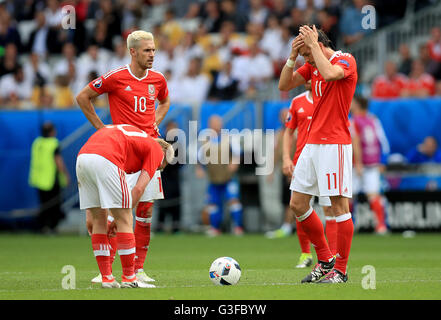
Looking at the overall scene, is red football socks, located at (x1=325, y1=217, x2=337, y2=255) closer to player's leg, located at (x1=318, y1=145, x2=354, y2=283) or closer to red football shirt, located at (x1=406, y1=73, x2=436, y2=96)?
player's leg, located at (x1=318, y1=145, x2=354, y2=283)

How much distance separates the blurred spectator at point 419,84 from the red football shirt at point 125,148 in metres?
13.0

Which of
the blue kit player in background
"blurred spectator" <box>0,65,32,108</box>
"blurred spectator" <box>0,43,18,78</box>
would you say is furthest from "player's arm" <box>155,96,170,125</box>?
"blurred spectator" <box>0,43,18,78</box>

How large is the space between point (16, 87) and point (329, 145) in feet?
55.2

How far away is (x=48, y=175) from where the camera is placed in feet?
64.7

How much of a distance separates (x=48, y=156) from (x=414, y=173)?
828 cm

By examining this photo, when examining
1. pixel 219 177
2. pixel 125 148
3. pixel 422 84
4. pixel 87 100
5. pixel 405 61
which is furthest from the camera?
pixel 405 61

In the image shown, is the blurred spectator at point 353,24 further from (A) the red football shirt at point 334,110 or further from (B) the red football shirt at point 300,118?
(A) the red football shirt at point 334,110

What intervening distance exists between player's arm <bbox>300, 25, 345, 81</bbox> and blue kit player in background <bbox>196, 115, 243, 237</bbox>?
35.4ft

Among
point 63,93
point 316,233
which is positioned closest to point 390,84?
point 63,93

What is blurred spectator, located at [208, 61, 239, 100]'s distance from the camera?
72.5 ft

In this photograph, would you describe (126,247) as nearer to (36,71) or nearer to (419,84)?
(419,84)

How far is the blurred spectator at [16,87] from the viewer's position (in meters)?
23.9

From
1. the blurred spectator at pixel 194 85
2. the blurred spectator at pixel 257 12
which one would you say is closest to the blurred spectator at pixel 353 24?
the blurred spectator at pixel 257 12
